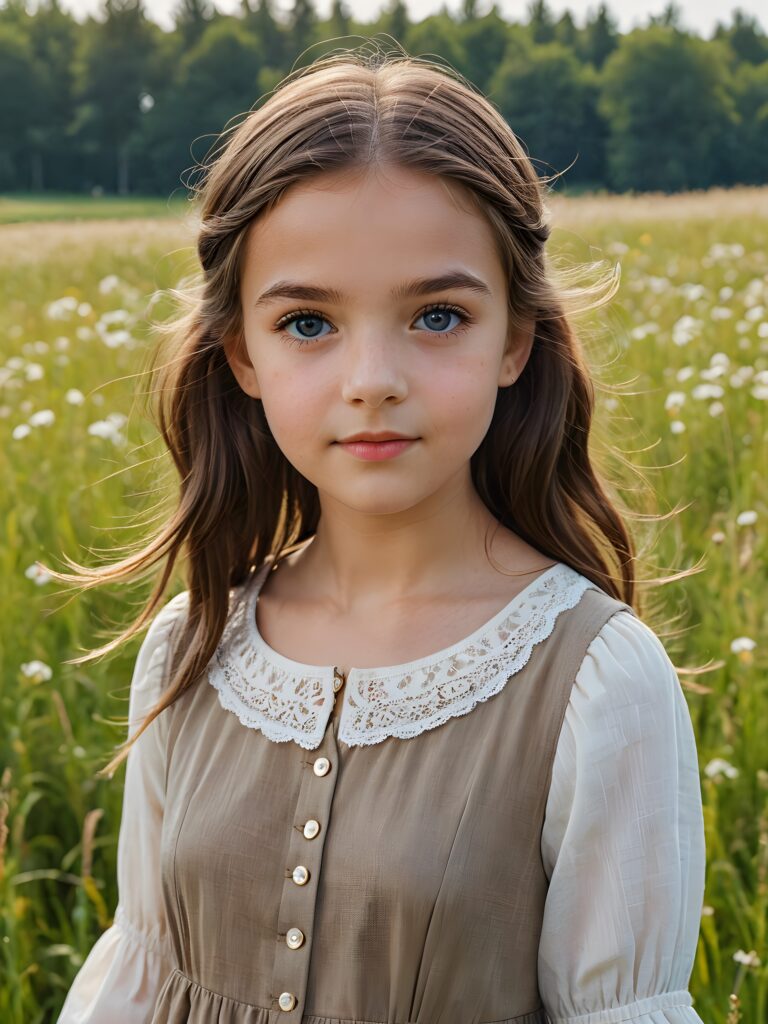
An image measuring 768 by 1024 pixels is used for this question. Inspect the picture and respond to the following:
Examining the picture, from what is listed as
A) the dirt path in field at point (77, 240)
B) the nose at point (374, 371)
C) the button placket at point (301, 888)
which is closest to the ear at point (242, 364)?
the nose at point (374, 371)

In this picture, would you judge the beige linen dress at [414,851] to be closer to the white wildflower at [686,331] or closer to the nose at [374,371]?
the nose at [374,371]

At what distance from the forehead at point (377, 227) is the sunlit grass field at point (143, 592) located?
1.28 feet

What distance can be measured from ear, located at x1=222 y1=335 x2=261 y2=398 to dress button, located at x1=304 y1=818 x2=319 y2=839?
538 mm

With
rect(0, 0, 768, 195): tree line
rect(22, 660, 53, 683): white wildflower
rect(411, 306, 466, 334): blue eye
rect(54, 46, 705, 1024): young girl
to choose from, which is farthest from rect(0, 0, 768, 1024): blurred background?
rect(0, 0, 768, 195): tree line

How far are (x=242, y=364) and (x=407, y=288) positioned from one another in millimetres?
354

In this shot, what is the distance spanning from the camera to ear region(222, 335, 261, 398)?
1.53m

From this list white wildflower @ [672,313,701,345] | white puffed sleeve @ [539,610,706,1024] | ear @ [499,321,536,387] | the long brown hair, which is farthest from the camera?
white wildflower @ [672,313,701,345]

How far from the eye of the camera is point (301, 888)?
1316mm

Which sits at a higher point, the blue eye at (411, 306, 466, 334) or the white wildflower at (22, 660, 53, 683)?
the blue eye at (411, 306, 466, 334)

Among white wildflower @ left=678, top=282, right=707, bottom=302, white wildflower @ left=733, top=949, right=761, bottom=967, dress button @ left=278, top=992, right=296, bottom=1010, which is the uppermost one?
white wildflower @ left=678, top=282, right=707, bottom=302

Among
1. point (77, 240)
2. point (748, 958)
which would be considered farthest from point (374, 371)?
point (77, 240)

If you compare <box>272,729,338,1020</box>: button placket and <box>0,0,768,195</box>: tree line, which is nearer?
<box>272,729,338,1020</box>: button placket

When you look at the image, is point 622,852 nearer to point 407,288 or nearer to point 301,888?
point 301,888

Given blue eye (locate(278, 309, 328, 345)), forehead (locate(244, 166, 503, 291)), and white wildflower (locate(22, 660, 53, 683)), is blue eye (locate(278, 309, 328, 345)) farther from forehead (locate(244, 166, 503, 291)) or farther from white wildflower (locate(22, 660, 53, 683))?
white wildflower (locate(22, 660, 53, 683))
